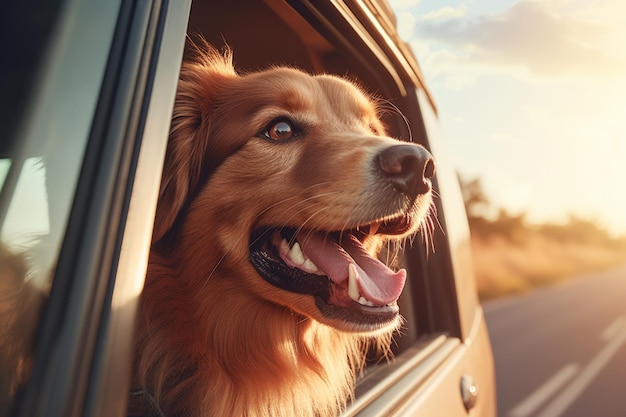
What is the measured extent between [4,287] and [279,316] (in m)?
1.35

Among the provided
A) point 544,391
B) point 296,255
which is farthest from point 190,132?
point 544,391

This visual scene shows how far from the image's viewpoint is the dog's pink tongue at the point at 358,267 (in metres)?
1.95

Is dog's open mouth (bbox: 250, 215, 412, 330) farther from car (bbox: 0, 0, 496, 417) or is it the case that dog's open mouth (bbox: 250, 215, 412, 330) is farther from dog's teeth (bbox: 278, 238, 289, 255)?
car (bbox: 0, 0, 496, 417)

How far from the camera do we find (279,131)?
2295 mm

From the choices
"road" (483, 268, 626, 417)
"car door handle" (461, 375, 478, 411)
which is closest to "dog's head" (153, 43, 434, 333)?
"car door handle" (461, 375, 478, 411)

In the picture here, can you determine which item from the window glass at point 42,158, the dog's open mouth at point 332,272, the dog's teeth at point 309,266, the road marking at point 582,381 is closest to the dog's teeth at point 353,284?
the dog's open mouth at point 332,272

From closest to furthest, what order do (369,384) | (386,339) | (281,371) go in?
(281,371), (369,384), (386,339)

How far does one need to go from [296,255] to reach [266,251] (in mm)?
111

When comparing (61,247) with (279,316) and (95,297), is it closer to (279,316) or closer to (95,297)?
(95,297)

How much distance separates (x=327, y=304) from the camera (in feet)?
6.38

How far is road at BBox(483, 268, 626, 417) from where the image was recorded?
892 cm

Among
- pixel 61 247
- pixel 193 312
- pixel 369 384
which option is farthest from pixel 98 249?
pixel 369 384

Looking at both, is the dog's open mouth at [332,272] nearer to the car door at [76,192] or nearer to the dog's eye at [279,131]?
the dog's eye at [279,131]

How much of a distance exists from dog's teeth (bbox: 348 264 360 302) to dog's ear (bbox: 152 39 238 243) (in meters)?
0.57
